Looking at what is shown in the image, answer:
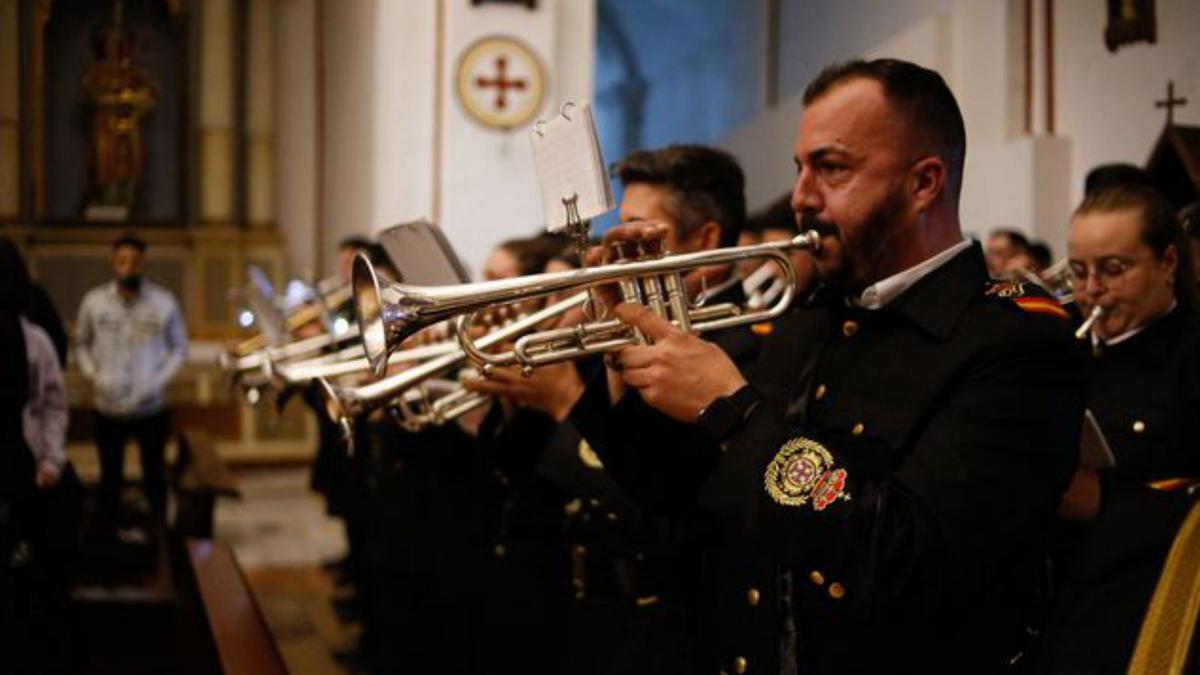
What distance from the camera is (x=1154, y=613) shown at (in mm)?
2039

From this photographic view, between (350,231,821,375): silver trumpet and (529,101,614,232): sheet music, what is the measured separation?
4.2 inches

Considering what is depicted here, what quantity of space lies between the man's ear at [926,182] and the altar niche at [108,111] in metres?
10.3

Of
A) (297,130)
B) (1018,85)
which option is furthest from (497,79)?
(297,130)

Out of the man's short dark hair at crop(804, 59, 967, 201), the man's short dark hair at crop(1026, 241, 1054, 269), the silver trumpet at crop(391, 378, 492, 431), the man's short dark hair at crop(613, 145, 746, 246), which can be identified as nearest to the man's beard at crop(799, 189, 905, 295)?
the man's short dark hair at crop(804, 59, 967, 201)

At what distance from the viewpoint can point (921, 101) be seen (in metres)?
2.10

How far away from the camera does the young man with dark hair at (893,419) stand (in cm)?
190

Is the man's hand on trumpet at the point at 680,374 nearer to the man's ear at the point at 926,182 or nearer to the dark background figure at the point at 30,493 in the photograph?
the man's ear at the point at 926,182

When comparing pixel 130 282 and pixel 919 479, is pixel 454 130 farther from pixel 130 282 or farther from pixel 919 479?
pixel 919 479

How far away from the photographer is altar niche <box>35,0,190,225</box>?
1130 cm

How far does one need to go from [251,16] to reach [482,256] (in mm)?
4654

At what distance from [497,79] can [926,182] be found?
6811 millimetres

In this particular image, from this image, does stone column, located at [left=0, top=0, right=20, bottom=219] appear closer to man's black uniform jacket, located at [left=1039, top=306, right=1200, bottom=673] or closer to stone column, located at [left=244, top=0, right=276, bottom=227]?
stone column, located at [left=244, top=0, right=276, bottom=227]

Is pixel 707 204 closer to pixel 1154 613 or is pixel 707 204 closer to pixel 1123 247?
pixel 1123 247

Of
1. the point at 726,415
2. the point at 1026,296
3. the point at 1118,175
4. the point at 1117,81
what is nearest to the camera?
the point at 726,415
